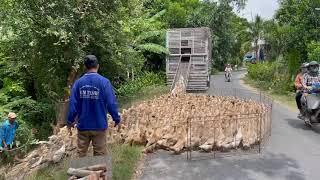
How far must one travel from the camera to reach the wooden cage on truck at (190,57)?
22719mm

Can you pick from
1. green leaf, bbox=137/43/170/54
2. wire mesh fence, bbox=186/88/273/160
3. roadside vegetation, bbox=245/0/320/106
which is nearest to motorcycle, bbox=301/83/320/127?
wire mesh fence, bbox=186/88/273/160

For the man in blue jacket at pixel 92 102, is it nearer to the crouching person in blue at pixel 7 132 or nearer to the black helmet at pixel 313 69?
the crouching person in blue at pixel 7 132

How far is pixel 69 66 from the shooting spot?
47.8 ft

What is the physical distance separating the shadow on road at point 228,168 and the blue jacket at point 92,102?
179cm

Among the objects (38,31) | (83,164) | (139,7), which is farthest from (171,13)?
(83,164)

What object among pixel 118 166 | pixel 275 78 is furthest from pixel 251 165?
pixel 275 78

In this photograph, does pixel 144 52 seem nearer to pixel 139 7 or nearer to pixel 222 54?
pixel 139 7

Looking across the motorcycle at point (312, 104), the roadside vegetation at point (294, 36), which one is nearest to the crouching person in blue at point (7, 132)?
the motorcycle at point (312, 104)

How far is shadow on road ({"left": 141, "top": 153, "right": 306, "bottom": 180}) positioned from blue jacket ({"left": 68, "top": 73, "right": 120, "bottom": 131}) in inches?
70.4

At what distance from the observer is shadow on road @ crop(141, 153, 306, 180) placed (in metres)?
7.32

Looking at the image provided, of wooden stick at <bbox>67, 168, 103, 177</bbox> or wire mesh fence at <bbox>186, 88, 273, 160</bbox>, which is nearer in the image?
wooden stick at <bbox>67, 168, 103, 177</bbox>

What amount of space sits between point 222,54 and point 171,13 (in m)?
10.8

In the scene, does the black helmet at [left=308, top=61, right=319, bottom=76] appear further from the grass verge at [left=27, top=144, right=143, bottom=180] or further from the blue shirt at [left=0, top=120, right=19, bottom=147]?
the blue shirt at [left=0, top=120, right=19, bottom=147]

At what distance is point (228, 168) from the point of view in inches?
303
